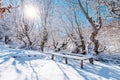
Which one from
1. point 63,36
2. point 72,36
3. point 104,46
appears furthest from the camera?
point 63,36

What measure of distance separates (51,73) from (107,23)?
27.3 feet

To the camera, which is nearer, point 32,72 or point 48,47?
point 32,72

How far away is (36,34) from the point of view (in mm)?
26391

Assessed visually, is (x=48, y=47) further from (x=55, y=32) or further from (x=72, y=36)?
(x=72, y=36)

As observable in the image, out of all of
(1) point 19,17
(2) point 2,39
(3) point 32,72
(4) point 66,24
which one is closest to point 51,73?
(3) point 32,72

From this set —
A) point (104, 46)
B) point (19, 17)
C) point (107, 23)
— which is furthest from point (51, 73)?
point (19, 17)

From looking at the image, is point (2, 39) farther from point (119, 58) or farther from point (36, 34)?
point (119, 58)

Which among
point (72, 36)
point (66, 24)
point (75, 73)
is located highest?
point (66, 24)

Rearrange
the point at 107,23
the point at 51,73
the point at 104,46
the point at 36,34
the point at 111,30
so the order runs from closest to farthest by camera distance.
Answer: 1. the point at 51,73
2. the point at 107,23
3. the point at 111,30
4. the point at 104,46
5. the point at 36,34

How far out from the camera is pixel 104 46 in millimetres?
19312

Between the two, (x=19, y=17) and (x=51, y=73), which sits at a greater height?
(x=19, y=17)

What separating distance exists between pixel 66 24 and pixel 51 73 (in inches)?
517

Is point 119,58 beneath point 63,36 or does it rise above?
beneath

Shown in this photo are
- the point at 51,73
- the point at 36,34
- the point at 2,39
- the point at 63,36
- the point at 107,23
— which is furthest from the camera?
the point at 2,39
